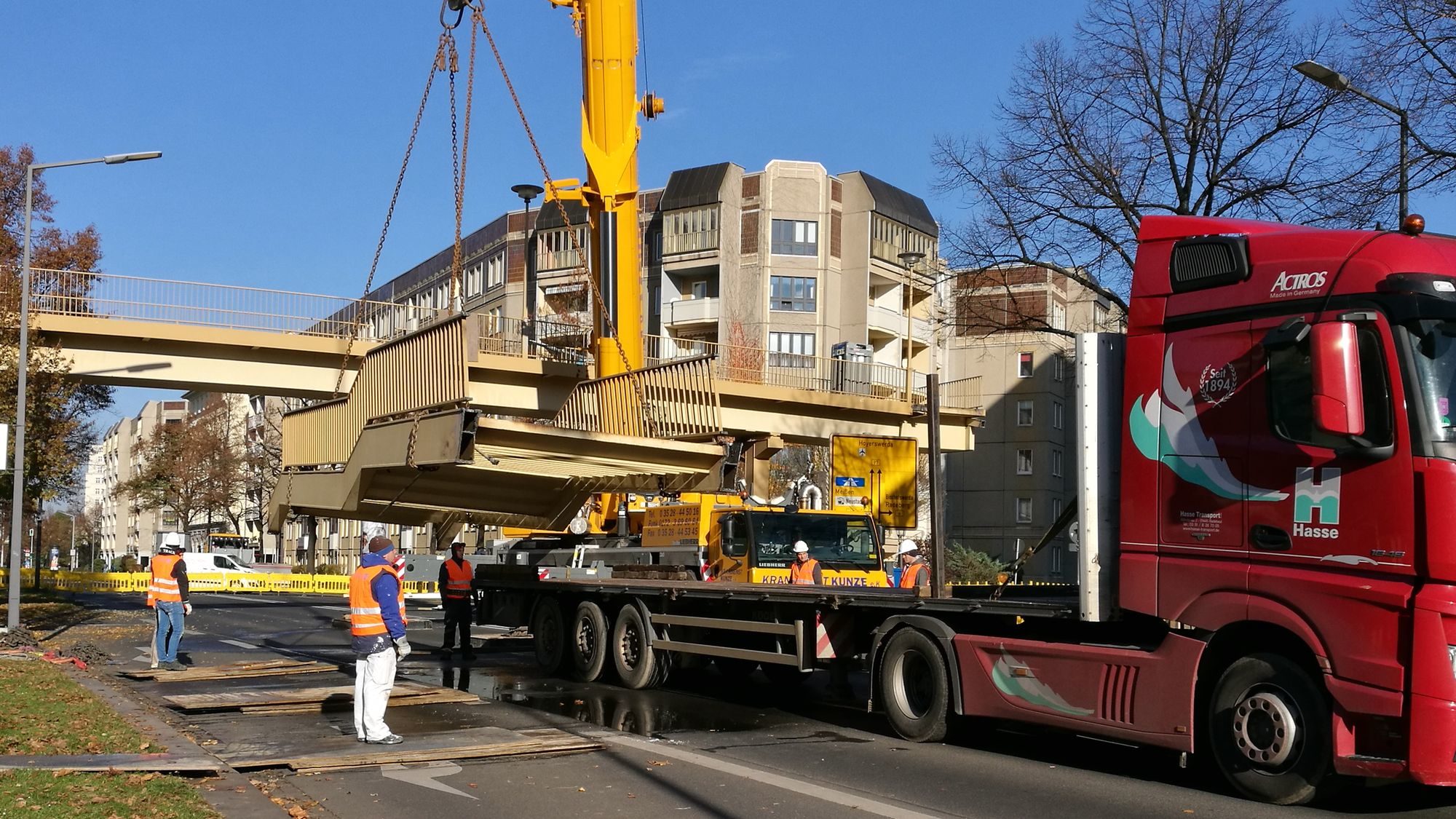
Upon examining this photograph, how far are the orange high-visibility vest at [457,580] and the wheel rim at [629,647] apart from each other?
526cm

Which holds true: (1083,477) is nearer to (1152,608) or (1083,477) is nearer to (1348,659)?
(1152,608)

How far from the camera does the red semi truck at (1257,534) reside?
7.68 metres

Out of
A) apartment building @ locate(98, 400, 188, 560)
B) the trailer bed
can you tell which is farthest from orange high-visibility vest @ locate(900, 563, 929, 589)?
apartment building @ locate(98, 400, 188, 560)

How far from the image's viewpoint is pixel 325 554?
9075 cm

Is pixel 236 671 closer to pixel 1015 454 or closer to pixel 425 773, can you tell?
pixel 425 773

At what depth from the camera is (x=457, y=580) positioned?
66.2 ft

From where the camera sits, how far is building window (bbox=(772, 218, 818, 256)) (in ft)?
204

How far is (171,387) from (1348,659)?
25545 mm

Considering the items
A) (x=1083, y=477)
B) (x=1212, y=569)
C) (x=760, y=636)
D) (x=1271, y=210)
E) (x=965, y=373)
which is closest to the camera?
(x=1212, y=569)

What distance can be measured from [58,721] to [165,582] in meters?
6.40

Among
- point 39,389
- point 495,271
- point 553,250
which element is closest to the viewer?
point 39,389

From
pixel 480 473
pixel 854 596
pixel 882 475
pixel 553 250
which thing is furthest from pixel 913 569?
pixel 553 250

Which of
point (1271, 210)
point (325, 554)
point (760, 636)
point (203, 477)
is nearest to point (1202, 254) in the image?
point (760, 636)

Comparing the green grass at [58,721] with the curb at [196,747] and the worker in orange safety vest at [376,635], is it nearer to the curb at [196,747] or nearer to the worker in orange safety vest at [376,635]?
the curb at [196,747]
